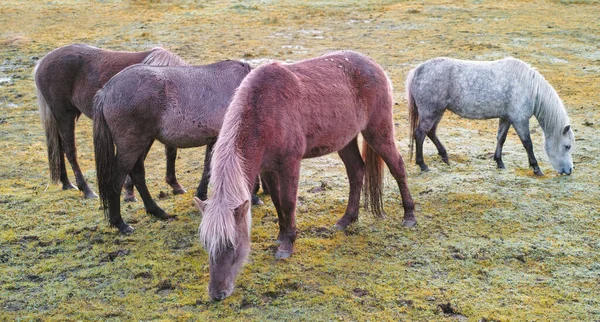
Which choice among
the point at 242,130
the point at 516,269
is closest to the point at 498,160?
the point at 516,269

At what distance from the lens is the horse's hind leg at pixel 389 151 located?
233 inches

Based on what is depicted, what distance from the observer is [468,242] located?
5566 millimetres

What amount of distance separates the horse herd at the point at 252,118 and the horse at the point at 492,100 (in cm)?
2

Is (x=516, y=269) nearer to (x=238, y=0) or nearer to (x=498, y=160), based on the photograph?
(x=498, y=160)

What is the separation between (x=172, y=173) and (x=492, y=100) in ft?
14.2

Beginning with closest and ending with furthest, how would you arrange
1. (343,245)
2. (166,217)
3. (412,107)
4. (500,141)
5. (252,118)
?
(252,118) < (343,245) < (166,217) < (500,141) < (412,107)

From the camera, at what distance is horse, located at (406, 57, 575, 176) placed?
304 inches

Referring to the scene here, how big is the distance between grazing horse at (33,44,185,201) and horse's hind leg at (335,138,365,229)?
2191mm

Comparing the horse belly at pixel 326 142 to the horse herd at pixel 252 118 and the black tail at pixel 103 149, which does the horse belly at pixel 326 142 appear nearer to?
the horse herd at pixel 252 118

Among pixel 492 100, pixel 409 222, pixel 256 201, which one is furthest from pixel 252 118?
pixel 492 100

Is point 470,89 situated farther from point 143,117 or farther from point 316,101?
point 143,117

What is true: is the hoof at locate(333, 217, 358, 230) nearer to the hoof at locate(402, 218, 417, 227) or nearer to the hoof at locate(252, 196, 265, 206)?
the hoof at locate(402, 218, 417, 227)

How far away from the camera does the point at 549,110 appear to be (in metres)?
7.73

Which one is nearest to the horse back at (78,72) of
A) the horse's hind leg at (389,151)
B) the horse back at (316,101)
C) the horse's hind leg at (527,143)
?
the horse back at (316,101)
